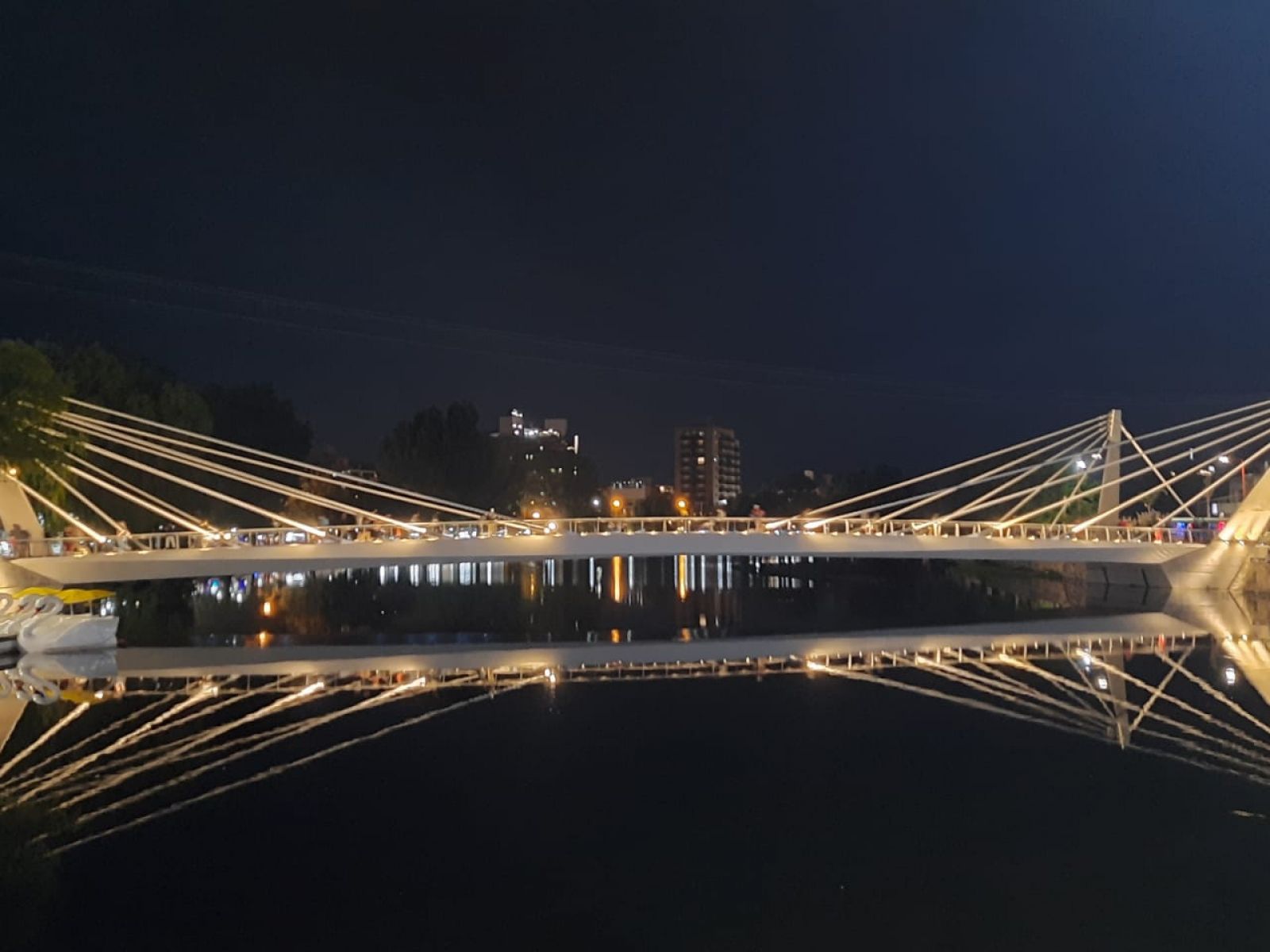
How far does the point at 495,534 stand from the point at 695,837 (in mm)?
27883

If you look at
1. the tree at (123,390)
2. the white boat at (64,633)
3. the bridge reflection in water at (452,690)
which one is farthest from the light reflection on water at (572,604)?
the tree at (123,390)

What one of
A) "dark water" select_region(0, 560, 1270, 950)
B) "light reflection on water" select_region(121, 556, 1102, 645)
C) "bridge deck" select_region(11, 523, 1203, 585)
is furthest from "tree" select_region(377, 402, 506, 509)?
"dark water" select_region(0, 560, 1270, 950)

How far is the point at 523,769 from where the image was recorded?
15.6 metres

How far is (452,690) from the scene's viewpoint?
75.7 ft

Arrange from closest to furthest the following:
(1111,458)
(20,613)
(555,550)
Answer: (20,613) → (555,550) → (1111,458)

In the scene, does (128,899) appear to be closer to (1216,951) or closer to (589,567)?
(1216,951)

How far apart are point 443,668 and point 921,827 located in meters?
16.0

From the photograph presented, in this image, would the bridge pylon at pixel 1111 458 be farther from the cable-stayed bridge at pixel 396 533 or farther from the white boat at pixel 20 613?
the white boat at pixel 20 613

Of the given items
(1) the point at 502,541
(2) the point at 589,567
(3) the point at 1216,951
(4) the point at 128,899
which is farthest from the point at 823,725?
(2) the point at 589,567

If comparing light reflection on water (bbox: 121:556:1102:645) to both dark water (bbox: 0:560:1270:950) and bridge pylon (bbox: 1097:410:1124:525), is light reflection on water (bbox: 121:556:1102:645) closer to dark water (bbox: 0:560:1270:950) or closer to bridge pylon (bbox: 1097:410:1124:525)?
bridge pylon (bbox: 1097:410:1124:525)

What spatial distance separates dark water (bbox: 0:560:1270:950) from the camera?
31.3 ft

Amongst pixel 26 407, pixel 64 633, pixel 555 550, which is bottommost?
pixel 64 633

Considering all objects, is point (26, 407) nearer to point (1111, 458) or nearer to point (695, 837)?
point (695, 837)

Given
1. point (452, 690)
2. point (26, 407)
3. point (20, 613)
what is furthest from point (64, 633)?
point (452, 690)
